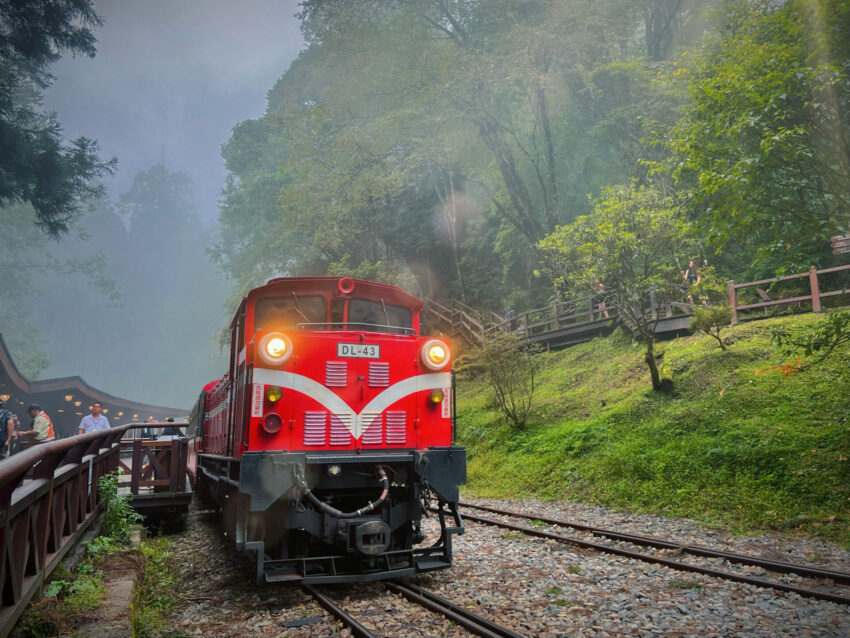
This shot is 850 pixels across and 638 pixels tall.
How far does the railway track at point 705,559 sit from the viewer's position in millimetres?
5469

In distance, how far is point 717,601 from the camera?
5320 millimetres

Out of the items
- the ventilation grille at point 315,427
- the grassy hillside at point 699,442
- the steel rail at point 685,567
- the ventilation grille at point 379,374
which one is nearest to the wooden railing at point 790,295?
the grassy hillside at point 699,442

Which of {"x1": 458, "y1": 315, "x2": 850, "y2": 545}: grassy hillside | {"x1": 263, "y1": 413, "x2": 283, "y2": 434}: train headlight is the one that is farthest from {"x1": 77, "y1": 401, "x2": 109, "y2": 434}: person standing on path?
{"x1": 458, "y1": 315, "x2": 850, "y2": 545}: grassy hillside

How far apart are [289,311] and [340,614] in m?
3.36

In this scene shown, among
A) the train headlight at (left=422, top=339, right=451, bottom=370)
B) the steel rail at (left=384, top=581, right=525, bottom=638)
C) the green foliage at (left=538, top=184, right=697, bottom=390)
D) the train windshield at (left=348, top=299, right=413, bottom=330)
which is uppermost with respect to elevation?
the green foliage at (left=538, top=184, right=697, bottom=390)

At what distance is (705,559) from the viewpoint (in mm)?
6746

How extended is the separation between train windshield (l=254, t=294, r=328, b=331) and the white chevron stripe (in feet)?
3.20

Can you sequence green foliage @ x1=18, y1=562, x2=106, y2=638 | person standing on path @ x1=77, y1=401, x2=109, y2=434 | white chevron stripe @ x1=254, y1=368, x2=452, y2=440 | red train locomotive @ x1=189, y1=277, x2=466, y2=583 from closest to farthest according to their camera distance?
green foliage @ x1=18, y1=562, x2=106, y2=638 → red train locomotive @ x1=189, y1=277, x2=466, y2=583 → white chevron stripe @ x1=254, y1=368, x2=452, y2=440 → person standing on path @ x1=77, y1=401, x2=109, y2=434

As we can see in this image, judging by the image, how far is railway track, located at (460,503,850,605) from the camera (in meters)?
5.47

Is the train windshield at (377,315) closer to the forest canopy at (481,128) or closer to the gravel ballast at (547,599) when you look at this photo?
the gravel ballast at (547,599)

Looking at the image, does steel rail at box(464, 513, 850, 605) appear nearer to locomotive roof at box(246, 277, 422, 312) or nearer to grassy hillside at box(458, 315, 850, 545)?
grassy hillside at box(458, 315, 850, 545)

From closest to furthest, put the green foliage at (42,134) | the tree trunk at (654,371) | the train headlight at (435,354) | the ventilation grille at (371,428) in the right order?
1. the ventilation grille at (371,428)
2. the train headlight at (435,354)
3. the tree trunk at (654,371)
4. the green foliage at (42,134)

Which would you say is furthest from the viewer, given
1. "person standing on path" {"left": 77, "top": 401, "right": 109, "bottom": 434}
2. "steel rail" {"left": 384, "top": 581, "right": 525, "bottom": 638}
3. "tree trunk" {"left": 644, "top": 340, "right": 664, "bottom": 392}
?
"tree trunk" {"left": 644, "top": 340, "right": 664, "bottom": 392}

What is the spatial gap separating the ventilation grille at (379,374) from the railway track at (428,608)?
6.93ft
